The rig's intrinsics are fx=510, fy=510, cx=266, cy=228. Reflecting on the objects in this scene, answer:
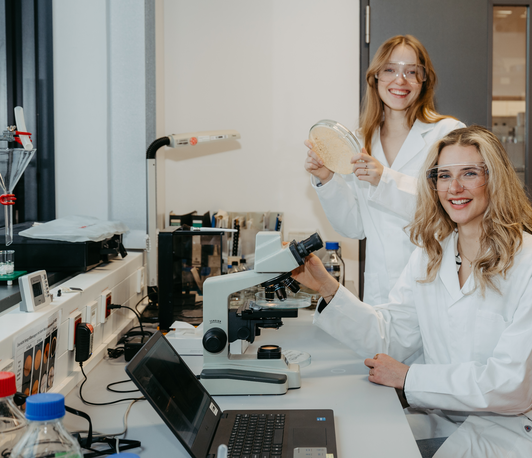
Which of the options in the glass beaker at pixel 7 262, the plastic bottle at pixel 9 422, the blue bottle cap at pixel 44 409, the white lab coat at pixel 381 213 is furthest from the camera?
the white lab coat at pixel 381 213

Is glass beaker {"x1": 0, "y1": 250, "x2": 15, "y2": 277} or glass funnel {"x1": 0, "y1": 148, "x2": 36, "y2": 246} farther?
glass funnel {"x1": 0, "y1": 148, "x2": 36, "y2": 246}

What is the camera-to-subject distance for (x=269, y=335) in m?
1.76

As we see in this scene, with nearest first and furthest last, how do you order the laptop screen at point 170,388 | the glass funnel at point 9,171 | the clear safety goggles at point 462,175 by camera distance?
the laptop screen at point 170,388 → the clear safety goggles at point 462,175 → the glass funnel at point 9,171

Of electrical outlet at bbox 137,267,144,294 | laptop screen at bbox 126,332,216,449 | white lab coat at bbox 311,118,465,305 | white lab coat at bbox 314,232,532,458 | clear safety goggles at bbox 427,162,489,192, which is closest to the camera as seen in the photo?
laptop screen at bbox 126,332,216,449

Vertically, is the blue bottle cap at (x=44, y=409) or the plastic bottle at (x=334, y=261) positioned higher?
the blue bottle cap at (x=44, y=409)

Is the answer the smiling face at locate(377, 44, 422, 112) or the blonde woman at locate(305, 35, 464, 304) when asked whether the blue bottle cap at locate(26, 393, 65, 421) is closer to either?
the blonde woman at locate(305, 35, 464, 304)

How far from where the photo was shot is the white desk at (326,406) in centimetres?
100

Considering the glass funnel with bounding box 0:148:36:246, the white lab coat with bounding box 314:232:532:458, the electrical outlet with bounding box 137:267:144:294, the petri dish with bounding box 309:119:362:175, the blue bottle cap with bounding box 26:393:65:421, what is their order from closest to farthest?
the blue bottle cap with bounding box 26:393:65:421 < the white lab coat with bounding box 314:232:532:458 < the glass funnel with bounding box 0:148:36:246 < the petri dish with bounding box 309:119:362:175 < the electrical outlet with bounding box 137:267:144:294

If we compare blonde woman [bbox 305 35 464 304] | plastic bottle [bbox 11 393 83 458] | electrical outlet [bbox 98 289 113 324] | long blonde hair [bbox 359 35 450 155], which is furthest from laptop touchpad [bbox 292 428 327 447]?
long blonde hair [bbox 359 35 450 155]

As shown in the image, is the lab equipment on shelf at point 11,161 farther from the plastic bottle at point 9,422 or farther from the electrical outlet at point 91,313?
the plastic bottle at point 9,422

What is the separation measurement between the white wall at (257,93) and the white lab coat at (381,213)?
2.04 ft

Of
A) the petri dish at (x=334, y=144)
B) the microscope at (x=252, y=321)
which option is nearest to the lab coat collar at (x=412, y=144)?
the petri dish at (x=334, y=144)

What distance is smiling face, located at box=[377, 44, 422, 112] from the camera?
6.51 ft

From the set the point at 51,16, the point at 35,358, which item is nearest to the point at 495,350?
the point at 35,358
